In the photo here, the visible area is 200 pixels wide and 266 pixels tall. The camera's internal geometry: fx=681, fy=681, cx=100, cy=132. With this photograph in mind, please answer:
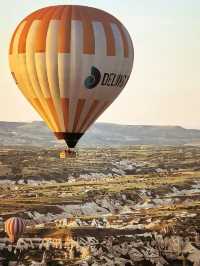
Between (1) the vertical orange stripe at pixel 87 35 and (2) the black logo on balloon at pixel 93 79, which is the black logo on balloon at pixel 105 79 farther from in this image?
(1) the vertical orange stripe at pixel 87 35

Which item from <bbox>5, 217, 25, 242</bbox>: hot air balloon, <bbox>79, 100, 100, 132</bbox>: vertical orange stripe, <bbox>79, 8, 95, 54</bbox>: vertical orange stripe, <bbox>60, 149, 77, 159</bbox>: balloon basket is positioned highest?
<bbox>79, 8, 95, 54</bbox>: vertical orange stripe

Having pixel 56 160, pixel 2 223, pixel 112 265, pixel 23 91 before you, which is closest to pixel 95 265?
pixel 112 265

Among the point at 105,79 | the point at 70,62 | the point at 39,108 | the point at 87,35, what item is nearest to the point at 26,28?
the point at 70,62

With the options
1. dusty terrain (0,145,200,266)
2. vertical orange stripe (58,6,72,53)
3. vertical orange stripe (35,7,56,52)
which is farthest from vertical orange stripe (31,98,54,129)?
dusty terrain (0,145,200,266)

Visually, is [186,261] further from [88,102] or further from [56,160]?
[56,160]

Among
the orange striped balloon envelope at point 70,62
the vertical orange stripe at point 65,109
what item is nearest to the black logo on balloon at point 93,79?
the orange striped balloon envelope at point 70,62

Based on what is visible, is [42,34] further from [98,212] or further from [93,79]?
[98,212]

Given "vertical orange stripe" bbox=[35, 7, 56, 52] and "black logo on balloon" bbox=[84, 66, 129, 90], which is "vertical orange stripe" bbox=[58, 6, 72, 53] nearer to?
"vertical orange stripe" bbox=[35, 7, 56, 52]

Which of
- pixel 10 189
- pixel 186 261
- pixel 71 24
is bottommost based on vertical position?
pixel 186 261
